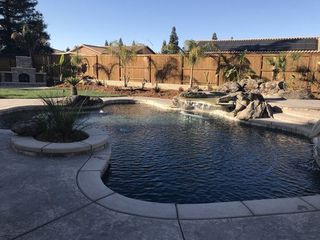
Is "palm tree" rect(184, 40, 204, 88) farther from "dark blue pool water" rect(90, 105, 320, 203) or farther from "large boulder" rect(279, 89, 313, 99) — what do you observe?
"dark blue pool water" rect(90, 105, 320, 203)

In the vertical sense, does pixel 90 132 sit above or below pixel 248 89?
below

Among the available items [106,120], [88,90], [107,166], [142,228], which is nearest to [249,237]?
[142,228]

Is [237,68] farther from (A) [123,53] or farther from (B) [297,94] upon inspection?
(A) [123,53]

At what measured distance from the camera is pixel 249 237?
11.9 feet

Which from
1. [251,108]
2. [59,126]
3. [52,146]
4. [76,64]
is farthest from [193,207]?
[76,64]

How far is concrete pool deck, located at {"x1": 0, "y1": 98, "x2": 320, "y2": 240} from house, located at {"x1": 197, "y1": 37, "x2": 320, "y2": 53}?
23.4m

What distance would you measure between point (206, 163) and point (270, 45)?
83.7ft

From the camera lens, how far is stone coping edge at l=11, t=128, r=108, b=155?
651cm

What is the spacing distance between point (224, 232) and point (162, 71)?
21.6 meters

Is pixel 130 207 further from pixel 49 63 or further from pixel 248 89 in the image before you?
pixel 49 63

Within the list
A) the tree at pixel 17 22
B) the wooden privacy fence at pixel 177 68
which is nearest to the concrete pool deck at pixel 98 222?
the wooden privacy fence at pixel 177 68

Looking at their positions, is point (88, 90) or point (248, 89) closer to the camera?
point (248, 89)

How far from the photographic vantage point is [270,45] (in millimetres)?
29328

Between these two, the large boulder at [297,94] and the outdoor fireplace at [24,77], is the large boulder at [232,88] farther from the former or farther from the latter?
the outdoor fireplace at [24,77]
